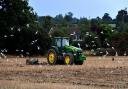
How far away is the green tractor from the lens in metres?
32.6

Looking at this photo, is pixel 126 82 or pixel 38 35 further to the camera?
pixel 38 35

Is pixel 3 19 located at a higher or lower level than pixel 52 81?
higher

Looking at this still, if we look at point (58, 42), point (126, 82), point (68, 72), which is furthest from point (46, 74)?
point (58, 42)

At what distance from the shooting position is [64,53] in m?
32.8

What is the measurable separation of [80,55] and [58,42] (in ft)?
5.47

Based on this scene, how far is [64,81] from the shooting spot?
20516 millimetres

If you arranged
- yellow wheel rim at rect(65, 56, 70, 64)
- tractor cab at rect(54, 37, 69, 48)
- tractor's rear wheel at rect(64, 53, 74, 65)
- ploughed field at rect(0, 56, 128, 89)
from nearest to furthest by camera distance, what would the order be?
ploughed field at rect(0, 56, 128, 89) → tractor's rear wheel at rect(64, 53, 74, 65) → yellow wheel rim at rect(65, 56, 70, 64) → tractor cab at rect(54, 37, 69, 48)

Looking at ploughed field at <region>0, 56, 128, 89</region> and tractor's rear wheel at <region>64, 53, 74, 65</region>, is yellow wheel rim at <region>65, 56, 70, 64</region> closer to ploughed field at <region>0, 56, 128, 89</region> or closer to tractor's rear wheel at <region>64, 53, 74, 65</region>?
tractor's rear wheel at <region>64, 53, 74, 65</region>

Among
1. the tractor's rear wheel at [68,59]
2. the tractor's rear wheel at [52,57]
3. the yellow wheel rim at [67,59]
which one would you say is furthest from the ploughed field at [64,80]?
the tractor's rear wheel at [52,57]

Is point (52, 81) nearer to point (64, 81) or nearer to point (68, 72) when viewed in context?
point (64, 81)

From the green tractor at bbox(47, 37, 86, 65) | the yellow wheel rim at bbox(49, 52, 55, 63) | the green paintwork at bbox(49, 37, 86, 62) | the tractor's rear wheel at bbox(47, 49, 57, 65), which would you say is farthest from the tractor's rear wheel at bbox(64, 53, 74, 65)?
the yellow wheel rim at bbox(49, 52, 55, 63)

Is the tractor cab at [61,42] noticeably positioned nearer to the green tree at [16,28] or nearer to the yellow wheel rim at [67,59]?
the yellow wheel rim at [67,59]

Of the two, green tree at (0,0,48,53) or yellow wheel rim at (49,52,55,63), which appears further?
green tree at (0,0,48,53)

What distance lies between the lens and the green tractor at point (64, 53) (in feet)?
107
